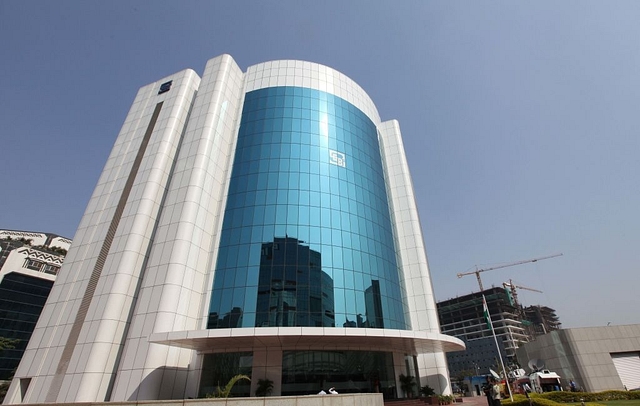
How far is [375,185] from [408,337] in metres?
20.2

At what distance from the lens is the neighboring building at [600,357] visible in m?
36.3

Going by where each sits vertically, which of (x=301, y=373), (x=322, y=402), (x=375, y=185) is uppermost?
(x=375, y=185)

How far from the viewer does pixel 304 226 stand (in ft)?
108

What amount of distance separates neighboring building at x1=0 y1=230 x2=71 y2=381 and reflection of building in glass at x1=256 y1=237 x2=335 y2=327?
Result: 67363mm

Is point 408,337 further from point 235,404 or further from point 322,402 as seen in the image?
point 235,404

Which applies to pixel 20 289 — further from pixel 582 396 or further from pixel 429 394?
pixel 582 396

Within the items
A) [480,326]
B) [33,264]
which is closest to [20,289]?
[33,264]

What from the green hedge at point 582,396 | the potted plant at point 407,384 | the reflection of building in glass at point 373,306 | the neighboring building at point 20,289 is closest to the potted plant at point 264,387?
the reflection of building in glass at point 373,306

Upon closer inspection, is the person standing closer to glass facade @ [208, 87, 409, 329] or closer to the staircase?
the staircase

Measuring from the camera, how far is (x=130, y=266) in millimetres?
29953

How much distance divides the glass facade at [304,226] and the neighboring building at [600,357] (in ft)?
70.4

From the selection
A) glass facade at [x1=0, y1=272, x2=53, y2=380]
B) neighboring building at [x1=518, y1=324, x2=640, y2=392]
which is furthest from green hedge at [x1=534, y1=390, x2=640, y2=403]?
glass facade at [x1=0, y1=272, x2=53, y2=380]

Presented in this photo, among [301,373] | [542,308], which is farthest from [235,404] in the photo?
[542,308]

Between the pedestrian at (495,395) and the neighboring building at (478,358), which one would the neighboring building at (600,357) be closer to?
the pedestrian at (495,395)
